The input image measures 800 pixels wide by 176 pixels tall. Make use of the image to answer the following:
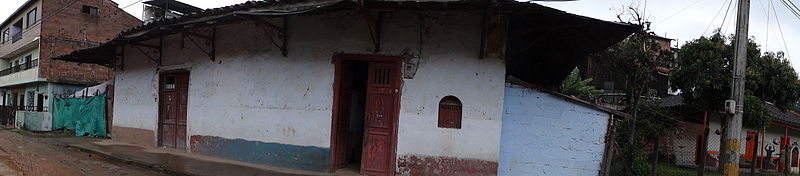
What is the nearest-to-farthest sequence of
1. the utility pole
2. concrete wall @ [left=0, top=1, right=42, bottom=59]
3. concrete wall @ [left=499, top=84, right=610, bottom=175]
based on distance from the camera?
concrete wall @ [left=499, top=84, right=610, bottom=175]
the utility pole
concrete wall @ [left=0, top=1, right=42, bottom=59]

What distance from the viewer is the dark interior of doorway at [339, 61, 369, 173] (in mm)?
7828

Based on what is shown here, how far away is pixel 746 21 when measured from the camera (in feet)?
28.0

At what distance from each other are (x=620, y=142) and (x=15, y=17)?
1368 inches

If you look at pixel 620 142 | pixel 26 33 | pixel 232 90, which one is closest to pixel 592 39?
pixel 620 142

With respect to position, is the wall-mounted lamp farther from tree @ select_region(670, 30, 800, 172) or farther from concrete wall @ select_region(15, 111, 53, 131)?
concrete wall @ select_region(15, 111, 53, 131)

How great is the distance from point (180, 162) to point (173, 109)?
2788 millimetres

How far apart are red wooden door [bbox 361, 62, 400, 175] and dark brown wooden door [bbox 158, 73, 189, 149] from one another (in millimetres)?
5328

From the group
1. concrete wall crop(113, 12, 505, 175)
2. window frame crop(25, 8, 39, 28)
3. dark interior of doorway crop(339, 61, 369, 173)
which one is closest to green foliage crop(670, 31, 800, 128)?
concrete wall crop(113, 12, 505, 175)

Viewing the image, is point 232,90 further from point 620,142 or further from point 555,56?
point 620,142

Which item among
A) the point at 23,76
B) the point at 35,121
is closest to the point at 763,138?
the point at 35,121

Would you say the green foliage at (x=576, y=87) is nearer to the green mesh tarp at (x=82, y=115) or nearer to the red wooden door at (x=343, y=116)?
the red wooden door at (x=343, y=116)

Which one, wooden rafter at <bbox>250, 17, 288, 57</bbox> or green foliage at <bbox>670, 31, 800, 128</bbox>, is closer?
wooden rafter at <bbox>250, 17, 288, 57</bbox>

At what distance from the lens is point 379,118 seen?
7301 mm

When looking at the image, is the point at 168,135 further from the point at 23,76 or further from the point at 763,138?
the point at 23,76
